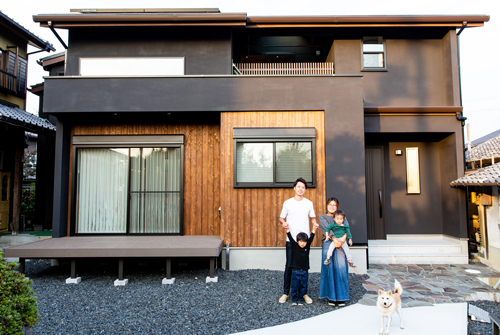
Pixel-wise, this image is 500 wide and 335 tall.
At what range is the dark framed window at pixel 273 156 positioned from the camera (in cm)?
577

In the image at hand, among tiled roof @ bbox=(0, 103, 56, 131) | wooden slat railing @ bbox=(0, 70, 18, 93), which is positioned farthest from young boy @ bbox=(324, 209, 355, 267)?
wooden slat railing @ bbox=(0, 70, 18, 93)

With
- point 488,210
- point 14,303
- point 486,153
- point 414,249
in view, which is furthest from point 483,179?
point 14,303

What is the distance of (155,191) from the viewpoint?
6.44m

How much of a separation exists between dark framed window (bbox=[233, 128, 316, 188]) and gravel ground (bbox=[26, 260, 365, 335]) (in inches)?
68.7

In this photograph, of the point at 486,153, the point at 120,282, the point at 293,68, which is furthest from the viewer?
the point at 486,153

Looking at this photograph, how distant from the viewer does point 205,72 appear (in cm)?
674

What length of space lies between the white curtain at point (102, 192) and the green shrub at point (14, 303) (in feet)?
12.6

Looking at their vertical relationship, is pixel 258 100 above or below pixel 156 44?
below

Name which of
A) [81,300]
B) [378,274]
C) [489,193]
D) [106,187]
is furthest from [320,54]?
[81,300]

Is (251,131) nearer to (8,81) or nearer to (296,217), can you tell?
(296,217)

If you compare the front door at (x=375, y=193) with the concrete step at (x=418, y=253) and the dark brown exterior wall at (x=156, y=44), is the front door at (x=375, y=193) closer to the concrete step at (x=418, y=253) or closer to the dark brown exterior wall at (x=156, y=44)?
the concrete step at (x=418, y=253)

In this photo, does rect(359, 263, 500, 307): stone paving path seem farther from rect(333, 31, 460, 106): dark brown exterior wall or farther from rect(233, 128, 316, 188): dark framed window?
rect(333, 31, 460, 106): dark brown exterior wall

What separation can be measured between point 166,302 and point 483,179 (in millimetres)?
5991

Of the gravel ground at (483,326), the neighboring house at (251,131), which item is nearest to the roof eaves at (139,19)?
the neighboring house at (251,131)
